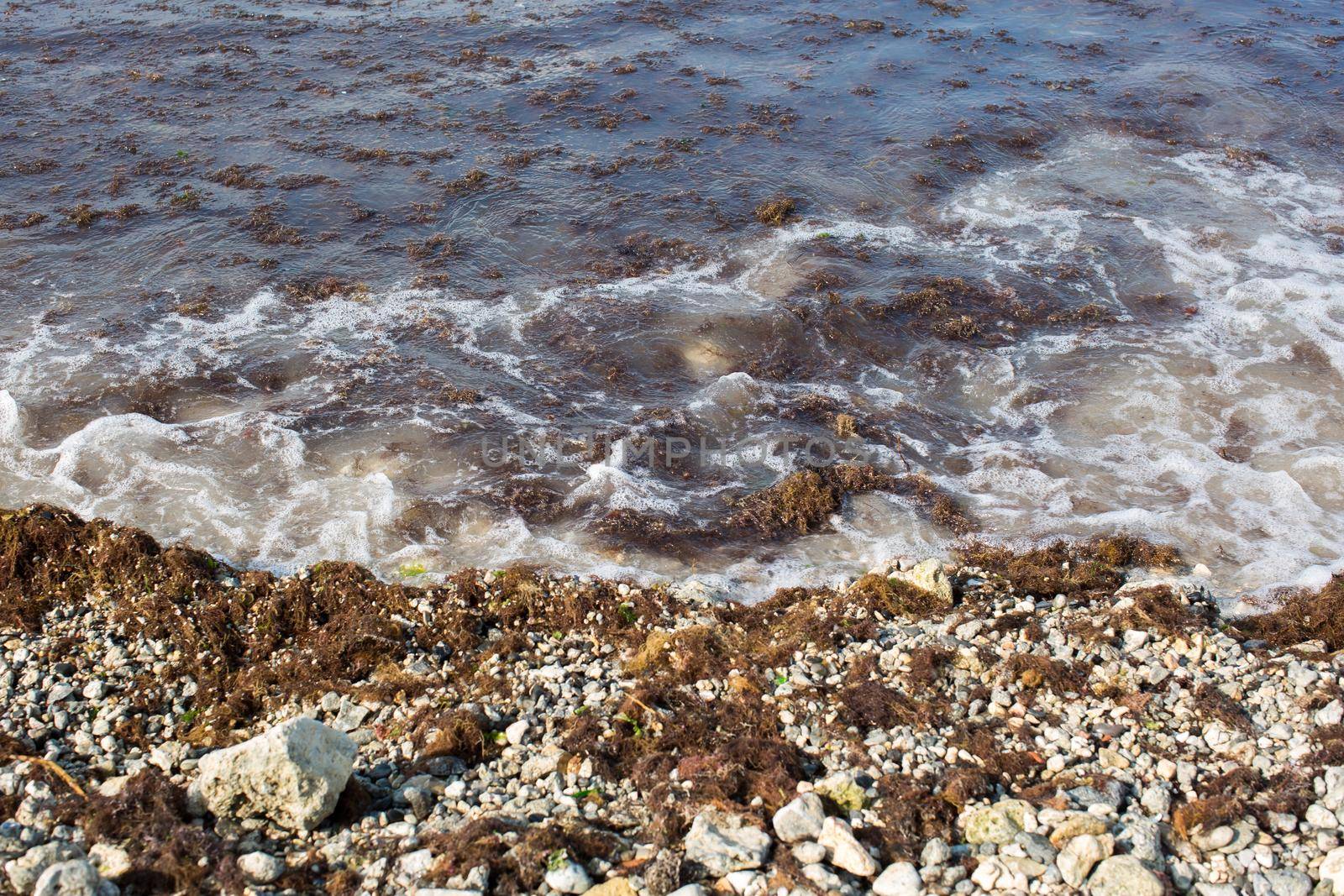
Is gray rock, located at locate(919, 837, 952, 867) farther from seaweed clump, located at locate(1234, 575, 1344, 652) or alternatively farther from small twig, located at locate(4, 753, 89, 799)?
small twig, located at locate(4, 753, 89, 799)

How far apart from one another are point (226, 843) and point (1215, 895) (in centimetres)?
693

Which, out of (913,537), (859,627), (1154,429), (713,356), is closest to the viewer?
(859,627)

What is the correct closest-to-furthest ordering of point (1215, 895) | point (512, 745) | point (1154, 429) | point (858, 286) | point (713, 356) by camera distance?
point (1215, 895) → point (512, 745) → point (1154, 429) → point (713, 356) → point (858, 286)

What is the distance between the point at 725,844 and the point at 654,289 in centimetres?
1189

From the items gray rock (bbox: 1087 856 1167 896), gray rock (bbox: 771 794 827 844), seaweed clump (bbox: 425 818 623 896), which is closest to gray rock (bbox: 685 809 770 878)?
gray rock (bbox: 771 794 827 844)

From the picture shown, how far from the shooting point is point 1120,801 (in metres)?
7.09

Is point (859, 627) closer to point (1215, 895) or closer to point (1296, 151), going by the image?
point (1215, 895)

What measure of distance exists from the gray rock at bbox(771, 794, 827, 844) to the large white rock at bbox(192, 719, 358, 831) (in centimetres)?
332

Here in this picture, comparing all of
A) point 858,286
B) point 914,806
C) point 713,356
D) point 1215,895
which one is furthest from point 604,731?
point 858,286

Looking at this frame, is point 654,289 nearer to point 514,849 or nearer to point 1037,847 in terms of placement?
point 514,849

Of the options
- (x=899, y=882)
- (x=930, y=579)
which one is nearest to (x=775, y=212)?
(x=930, y=579)

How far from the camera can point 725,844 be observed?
6.70 m

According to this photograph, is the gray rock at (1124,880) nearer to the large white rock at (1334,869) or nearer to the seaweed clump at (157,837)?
the large white rock at (1334,869)

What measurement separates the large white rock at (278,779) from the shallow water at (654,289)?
13.8 ft
